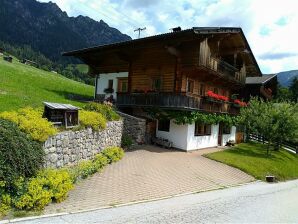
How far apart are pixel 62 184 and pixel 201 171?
9884 millimetres

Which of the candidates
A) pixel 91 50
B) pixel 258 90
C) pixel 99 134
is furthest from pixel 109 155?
pixel 258 90

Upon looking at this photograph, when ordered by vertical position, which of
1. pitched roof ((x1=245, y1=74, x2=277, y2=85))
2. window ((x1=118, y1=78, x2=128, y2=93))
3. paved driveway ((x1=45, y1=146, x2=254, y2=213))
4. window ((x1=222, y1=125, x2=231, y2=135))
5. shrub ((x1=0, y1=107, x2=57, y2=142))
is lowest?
paved driveway ((x1=45, y1=146, x2=254, y2=213))

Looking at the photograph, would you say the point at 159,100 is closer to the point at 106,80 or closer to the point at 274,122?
the point at 106,80

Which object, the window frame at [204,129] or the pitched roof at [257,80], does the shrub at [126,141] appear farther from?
the pitched roof at [257,80]

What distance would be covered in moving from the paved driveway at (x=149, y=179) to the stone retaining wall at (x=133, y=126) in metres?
0.93

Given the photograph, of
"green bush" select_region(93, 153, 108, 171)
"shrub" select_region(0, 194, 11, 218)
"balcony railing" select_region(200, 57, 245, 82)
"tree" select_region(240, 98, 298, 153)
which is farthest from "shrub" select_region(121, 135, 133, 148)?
"tree" select_region(240, 98, 298, 153)

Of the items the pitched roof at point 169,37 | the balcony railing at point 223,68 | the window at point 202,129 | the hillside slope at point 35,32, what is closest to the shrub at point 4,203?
the pitched roof at point 169,37

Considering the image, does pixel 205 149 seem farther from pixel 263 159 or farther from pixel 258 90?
pixel 258 90

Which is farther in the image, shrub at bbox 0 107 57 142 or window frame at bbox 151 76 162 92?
window frame at bbox 151 76 162 92

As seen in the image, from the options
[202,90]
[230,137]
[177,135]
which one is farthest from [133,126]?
[230,137]

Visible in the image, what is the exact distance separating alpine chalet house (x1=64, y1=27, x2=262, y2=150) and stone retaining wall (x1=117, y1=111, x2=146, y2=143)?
6.29ft

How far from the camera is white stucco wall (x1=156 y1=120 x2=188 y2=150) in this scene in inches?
989

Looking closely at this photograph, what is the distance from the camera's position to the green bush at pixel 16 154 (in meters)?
10.1

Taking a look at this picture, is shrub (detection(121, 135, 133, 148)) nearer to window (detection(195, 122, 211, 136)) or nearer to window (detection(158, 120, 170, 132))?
window (detection(158, 120, 170, 132))
